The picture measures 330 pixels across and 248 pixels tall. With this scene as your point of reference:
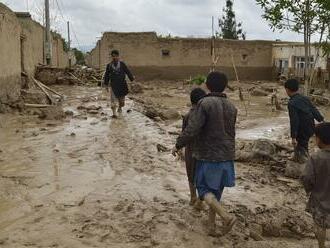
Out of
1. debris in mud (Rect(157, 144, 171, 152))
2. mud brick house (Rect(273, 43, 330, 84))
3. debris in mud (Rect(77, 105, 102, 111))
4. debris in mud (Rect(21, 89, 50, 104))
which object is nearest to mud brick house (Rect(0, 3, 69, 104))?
debris in mud (Rect(21, 89, 50, 104))

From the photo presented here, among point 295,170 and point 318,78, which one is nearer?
point 295,170

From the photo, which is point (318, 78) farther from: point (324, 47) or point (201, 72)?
point (324, 47)

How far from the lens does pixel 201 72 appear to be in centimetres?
3159

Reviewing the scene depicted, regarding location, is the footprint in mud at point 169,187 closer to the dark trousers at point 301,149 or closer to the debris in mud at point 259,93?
the dark trousers at point 301,149

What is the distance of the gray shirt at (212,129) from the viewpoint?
4.44 m

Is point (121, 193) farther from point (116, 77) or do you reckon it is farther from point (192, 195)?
point (116, 77)

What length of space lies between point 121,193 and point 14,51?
30.2 feet

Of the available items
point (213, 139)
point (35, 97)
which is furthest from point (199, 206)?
point (35, 97)

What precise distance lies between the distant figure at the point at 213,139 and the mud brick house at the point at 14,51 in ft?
26.8

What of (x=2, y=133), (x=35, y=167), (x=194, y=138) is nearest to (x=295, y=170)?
(x=194, y=138)

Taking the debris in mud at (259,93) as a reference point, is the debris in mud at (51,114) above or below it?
above

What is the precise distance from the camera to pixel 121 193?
5.74 m

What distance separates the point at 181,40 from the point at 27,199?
26.8 metres

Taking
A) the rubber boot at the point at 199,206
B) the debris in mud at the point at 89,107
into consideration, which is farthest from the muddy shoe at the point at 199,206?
the debris in mud at the point at 89,107
